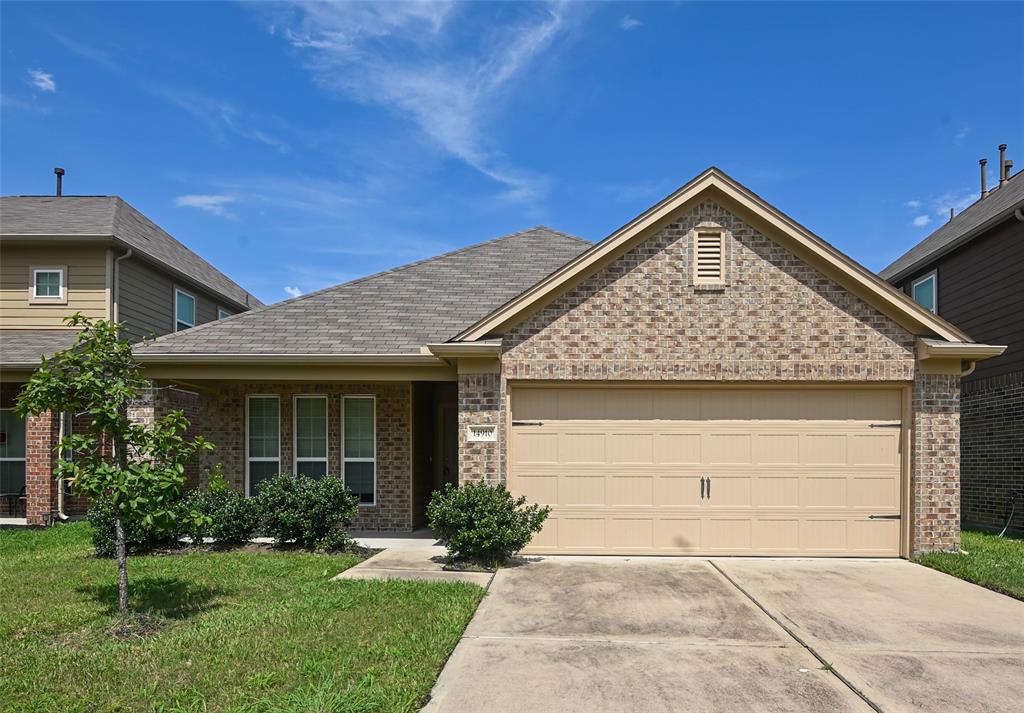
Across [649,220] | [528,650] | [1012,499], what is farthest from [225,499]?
[1012,499]

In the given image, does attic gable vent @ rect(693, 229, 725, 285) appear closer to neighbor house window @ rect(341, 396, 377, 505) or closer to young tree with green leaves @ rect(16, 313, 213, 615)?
neighbor house window @ rect(341, 396, 377, 505)

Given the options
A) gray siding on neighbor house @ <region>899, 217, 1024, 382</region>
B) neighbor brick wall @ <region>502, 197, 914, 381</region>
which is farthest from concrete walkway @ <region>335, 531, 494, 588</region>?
gray siding on neighbor house @ <region>899, 217, 1024, 382</region>

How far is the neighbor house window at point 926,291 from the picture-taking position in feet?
52.9

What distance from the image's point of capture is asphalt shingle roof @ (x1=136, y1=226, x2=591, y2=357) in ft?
36.0

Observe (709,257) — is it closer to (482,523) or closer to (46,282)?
(482,523)

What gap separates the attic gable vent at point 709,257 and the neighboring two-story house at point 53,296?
895 centimetres

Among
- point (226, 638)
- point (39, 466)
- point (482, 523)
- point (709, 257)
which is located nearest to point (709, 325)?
point (709, 257)

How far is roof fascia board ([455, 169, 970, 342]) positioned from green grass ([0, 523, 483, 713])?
4060mm

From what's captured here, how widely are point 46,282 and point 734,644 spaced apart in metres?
15.8

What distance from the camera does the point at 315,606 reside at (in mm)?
6742

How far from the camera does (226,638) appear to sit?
5.84 metres

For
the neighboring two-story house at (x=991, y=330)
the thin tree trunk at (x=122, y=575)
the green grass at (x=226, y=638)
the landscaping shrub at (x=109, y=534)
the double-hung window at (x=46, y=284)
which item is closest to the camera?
the green grass at (x=226, y=638)

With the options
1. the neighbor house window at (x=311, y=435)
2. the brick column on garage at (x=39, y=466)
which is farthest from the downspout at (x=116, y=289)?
the neighbor house window at (x=311, y=435)

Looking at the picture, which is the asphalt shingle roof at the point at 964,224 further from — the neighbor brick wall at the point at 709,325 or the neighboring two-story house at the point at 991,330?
the neighbor brick wall at the point at 709,325
